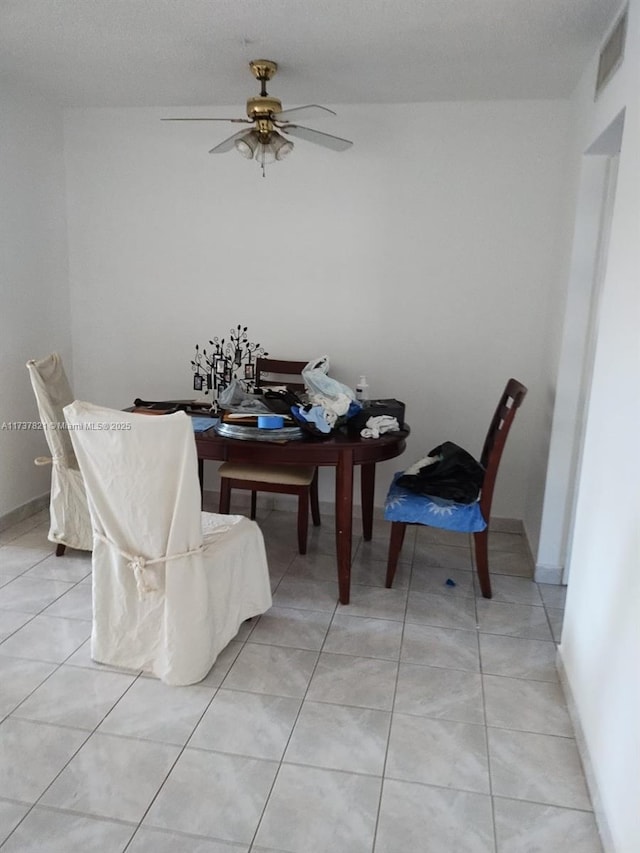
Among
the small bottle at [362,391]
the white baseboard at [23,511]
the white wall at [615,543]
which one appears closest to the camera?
the white wall at [615,543]

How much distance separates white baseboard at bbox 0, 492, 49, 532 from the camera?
3.42 meters

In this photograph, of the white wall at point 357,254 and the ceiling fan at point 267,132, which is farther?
the white wall at point 357,254

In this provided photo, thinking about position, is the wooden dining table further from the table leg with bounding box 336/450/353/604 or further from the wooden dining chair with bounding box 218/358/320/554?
the wooden dining chair with bounding box 218/358/320/554

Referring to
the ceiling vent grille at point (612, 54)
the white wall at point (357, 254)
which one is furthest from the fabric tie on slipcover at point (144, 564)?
the ceiling vent grille at point (612, 54)

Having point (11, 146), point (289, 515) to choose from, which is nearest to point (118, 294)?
point (11, 146)

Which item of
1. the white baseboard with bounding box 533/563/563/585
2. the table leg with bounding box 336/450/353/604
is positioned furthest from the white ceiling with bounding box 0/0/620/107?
the white baseboard with bounding box 533/563/563/585

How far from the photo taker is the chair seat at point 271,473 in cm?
293

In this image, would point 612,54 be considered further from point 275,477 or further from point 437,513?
point 275,477

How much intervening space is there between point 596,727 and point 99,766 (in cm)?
139

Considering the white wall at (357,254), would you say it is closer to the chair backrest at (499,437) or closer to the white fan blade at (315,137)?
the chair backrest at (499,437)

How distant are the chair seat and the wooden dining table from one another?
314 millimetres

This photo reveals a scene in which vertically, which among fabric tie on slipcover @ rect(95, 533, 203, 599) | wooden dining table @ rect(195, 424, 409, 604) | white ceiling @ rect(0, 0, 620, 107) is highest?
white ceiling @ rect(0, 0, 620, 107)

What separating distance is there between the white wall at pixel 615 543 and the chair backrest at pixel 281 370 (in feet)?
5.60

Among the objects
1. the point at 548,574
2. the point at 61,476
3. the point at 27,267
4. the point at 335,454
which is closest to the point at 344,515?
the point at 335,454
